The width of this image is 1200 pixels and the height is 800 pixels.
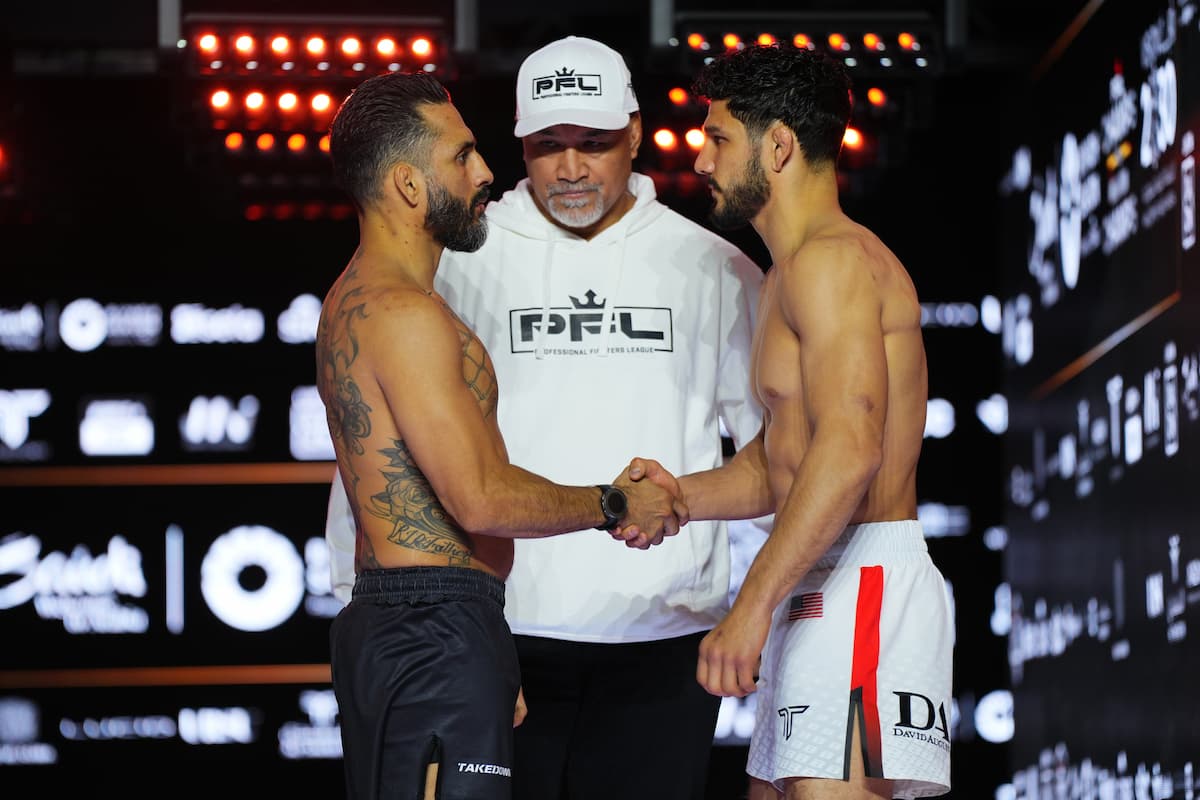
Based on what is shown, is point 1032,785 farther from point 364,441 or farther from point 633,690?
point 364,441

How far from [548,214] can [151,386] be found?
2.43 meters

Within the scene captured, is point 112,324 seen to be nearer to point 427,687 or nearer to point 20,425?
point 20,425

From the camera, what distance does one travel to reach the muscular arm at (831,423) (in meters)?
2.70

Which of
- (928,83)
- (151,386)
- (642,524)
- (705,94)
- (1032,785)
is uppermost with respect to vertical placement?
(928,83)

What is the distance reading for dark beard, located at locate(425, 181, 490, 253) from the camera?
2.91 metres

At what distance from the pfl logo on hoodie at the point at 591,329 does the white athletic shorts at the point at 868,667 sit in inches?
29.0

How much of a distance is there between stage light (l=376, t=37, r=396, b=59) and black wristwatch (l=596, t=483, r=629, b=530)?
2.55 m

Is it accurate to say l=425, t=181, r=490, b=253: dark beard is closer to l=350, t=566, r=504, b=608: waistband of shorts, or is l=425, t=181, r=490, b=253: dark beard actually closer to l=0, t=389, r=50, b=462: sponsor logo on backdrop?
l=350, t=566, r=504, b=608: waistband of shorts

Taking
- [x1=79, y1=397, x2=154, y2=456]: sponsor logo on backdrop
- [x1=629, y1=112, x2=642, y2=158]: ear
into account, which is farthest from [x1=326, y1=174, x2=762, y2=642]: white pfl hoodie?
[x1=79, y1=397, x2=154, y2=456]: sponsor logo on backdrop

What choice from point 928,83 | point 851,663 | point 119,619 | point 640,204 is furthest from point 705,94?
point 119,619

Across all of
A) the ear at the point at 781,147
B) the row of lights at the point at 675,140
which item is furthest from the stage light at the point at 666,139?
the ear at the point at 781,147

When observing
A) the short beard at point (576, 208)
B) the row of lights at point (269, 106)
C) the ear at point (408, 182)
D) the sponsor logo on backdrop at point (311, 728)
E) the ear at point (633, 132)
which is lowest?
the sponsor logo on backdrop at point (311, 728)

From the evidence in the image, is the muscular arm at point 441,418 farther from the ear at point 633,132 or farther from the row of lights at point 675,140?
the row of lights at point 675,140

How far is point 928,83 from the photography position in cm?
527
